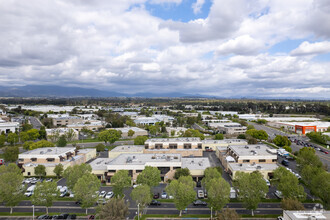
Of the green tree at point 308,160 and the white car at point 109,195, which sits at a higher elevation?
the green tree at point 308,160

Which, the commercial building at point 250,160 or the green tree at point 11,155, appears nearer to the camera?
the commercial building at point 250,160

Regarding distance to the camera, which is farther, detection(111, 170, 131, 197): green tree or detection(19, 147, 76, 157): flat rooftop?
detection(19, 147, 76, 157): flat rooftop

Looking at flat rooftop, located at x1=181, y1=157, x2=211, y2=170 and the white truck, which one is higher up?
flat rooftop, located at x1=181, y1=157, x2=211, y2=170

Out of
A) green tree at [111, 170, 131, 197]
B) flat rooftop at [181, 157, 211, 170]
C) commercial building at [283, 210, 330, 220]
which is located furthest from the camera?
flat rooftop at [181, 157, 211, 170]

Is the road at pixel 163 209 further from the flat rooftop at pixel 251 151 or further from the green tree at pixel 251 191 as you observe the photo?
the flat rooftop at pixel 251 151

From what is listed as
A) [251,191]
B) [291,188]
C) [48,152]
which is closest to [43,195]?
[48,152]

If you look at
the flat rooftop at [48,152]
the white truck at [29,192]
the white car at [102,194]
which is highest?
the flat rooftop at [48,152]

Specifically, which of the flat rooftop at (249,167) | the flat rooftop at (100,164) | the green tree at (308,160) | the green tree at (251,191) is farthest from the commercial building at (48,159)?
the green tree at (308,160)

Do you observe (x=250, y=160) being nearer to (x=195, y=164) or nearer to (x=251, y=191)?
(x=195, y=164)

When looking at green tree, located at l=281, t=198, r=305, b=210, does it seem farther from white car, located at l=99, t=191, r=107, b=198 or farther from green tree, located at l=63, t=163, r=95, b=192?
green tree, located at l=63, t=163, r=95, b=192

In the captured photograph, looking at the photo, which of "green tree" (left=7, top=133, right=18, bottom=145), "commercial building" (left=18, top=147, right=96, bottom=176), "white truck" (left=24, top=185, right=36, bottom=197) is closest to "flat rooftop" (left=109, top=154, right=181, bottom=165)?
"commercial building" (left=18, top=147, right=96, bottom=176)
